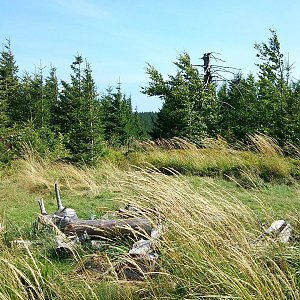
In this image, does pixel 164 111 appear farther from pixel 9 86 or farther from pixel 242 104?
pixel 9 86

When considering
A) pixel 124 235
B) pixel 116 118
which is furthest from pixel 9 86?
pixel 124 235

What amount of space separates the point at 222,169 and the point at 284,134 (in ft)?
15.7

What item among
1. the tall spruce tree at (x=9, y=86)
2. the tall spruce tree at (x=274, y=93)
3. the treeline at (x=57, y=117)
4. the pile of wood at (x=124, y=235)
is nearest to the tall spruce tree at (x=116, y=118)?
the treeline at (x=57, y=117)

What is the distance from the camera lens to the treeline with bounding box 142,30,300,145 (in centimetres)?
1448

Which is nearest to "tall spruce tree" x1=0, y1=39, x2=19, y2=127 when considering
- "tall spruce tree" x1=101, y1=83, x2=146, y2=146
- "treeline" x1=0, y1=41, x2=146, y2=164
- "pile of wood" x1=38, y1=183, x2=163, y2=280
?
"treeline" x1=0, y1=41, x2=146, y2=164

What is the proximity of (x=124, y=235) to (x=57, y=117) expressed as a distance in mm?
18515

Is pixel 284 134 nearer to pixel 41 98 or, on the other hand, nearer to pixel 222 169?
pixel 222 169

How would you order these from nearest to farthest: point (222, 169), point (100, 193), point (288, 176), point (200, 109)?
point (100, 193) < point (288, 176) < point (222, 169) < point (200, 109)

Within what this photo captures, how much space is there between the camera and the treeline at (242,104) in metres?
14.5

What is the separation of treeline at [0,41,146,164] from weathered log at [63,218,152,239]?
8.77 metres

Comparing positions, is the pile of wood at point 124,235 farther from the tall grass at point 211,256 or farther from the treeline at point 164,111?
the treeline at point 164,111

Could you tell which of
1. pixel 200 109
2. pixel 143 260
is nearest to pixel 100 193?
pixel 143 260

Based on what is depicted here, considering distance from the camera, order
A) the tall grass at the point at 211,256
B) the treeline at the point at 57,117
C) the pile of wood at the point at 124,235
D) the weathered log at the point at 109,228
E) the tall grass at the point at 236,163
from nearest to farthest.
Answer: the tall grass at the point at 211,256, the pile of wood at the point at 124,235, the weathered log at the point at 109,228, the tall grass at the point at 236,163, the treeline at the point at 57,117

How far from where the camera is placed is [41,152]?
13977mm
